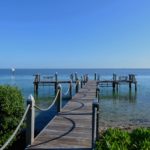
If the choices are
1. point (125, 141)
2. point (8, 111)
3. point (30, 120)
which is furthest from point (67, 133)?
point (125, 141)

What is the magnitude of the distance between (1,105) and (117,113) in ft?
47.3

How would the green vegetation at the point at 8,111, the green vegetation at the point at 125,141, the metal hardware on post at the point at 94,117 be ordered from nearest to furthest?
the green vegetation at the point at 125,141 < the metal hardware on post at the point at 94,117 < the green vegetation at the point at 8,111

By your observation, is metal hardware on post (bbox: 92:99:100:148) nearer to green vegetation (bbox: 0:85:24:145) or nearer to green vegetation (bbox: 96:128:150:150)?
green vegetation (bbox: 96:128:150:150)

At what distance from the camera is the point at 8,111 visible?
11.9 metres

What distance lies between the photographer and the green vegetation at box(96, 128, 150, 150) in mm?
5652

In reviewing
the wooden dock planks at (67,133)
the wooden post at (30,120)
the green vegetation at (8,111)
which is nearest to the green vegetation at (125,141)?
the wooden dock planks at (67,133)

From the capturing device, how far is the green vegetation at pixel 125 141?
5652mm

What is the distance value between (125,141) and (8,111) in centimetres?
664

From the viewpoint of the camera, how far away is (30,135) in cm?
962

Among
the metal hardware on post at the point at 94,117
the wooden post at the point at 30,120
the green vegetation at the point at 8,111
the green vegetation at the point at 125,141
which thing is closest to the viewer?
the green vegetation at the point at 125,141

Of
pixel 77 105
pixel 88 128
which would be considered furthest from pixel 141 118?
pixel 88 128

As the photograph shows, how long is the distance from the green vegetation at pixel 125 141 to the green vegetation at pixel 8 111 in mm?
5855

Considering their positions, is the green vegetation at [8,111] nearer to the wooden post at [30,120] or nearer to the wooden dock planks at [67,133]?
the wooden dock planks at [67,133]

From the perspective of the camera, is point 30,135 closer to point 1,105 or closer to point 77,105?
point 1,105
